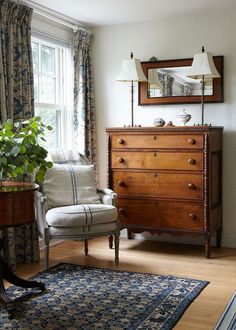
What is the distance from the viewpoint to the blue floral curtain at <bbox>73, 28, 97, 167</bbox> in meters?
5.19

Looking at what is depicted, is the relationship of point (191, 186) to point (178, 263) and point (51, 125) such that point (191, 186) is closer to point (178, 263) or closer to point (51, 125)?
point (178, 263)

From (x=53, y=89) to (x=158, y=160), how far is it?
1.45m

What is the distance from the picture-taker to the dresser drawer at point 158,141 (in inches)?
174

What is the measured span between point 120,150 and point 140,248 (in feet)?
3.33

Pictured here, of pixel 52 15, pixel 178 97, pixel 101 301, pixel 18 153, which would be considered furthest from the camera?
pixel 178 97

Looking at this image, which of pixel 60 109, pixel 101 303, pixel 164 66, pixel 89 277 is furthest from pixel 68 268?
pixel 164 66

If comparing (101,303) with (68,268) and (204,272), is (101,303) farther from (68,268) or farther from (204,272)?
(204,272)

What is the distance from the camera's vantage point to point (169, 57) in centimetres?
502

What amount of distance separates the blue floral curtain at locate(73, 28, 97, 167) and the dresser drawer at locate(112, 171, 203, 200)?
0.69m

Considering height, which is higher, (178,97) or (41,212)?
(178,97)

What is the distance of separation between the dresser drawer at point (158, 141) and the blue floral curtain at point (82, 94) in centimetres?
58

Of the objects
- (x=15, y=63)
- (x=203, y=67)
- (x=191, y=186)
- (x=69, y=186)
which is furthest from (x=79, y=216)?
(x=203, y=67)

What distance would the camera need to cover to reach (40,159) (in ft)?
10.6

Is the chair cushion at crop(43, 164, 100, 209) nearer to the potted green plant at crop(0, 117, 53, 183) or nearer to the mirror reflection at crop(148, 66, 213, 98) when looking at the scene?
the potted green plant at crop(0, 117, 53, 183)
